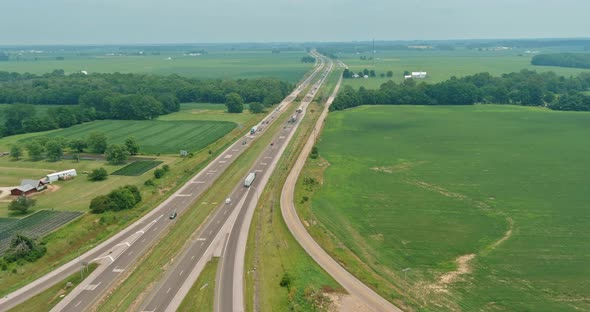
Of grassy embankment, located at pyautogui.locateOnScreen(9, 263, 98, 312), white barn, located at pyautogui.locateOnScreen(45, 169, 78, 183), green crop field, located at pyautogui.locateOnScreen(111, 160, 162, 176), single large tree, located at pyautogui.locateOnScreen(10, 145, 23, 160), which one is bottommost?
grassy embankment, located at pyautogui.locateOnScreen(9, 263, 98, 312)

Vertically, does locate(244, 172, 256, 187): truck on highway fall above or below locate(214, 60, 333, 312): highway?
above

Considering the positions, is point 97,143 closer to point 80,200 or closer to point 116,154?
point 116,154

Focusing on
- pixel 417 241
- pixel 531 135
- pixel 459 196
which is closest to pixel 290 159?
pixel 459 196

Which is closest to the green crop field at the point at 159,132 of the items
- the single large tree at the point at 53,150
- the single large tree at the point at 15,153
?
the single large tree at the point at 53,150

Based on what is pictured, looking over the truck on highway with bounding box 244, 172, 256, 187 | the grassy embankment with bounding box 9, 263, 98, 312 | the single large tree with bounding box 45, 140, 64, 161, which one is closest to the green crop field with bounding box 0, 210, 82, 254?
the grassy embankment with bounding box 9, 263, 98, 312

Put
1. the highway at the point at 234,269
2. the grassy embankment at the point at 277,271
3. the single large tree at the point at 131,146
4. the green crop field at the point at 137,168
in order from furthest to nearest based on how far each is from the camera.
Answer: the single large tree at the point at 131,146 < the green crop field at the point at 137,168 < the highway at the point at 234,269 < the grassy embankment at the point at 277,271

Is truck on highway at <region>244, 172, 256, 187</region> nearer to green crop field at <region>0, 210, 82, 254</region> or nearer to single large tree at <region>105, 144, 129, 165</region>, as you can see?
green crop field at <region>0, 210, 82, 254</region>

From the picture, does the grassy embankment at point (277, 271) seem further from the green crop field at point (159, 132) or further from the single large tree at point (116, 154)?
the green crop field at point (159, 132)
